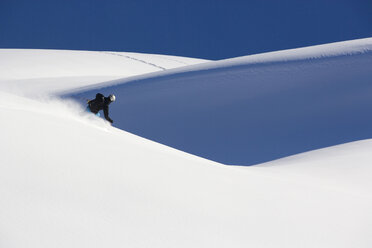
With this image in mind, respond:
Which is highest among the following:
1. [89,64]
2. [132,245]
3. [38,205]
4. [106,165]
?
[89,64]

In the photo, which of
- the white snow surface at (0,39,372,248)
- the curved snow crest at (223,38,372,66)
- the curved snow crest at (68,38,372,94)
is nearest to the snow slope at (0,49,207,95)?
the curved snow crest at (68,38,372,94)

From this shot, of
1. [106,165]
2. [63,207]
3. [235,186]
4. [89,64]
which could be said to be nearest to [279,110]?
[235,186]

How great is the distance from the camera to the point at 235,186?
16.3 feet

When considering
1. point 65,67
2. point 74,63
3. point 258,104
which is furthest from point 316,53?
point 74,63

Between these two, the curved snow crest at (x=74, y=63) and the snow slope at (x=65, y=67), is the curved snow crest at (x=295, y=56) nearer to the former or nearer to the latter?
the snow slope at (x=65, y=67)

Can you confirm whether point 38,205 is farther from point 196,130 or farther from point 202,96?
point 202,96

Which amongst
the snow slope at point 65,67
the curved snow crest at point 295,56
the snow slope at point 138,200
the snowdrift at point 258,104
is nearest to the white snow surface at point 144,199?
the snow slope at point 138,200

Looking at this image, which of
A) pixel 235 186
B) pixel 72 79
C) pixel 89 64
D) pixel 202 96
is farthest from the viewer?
pixel 89 64

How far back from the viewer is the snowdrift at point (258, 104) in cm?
1287

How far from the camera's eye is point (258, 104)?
48.2 feet

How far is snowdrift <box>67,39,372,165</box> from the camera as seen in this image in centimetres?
1287

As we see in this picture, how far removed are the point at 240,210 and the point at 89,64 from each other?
26.0m

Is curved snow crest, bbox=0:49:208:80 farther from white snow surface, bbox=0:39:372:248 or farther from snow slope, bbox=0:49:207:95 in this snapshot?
white snow surface, bbox=0:39:372:248

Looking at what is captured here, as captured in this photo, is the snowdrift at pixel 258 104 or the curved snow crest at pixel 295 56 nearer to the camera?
the snowdrift at pixel 258 104
